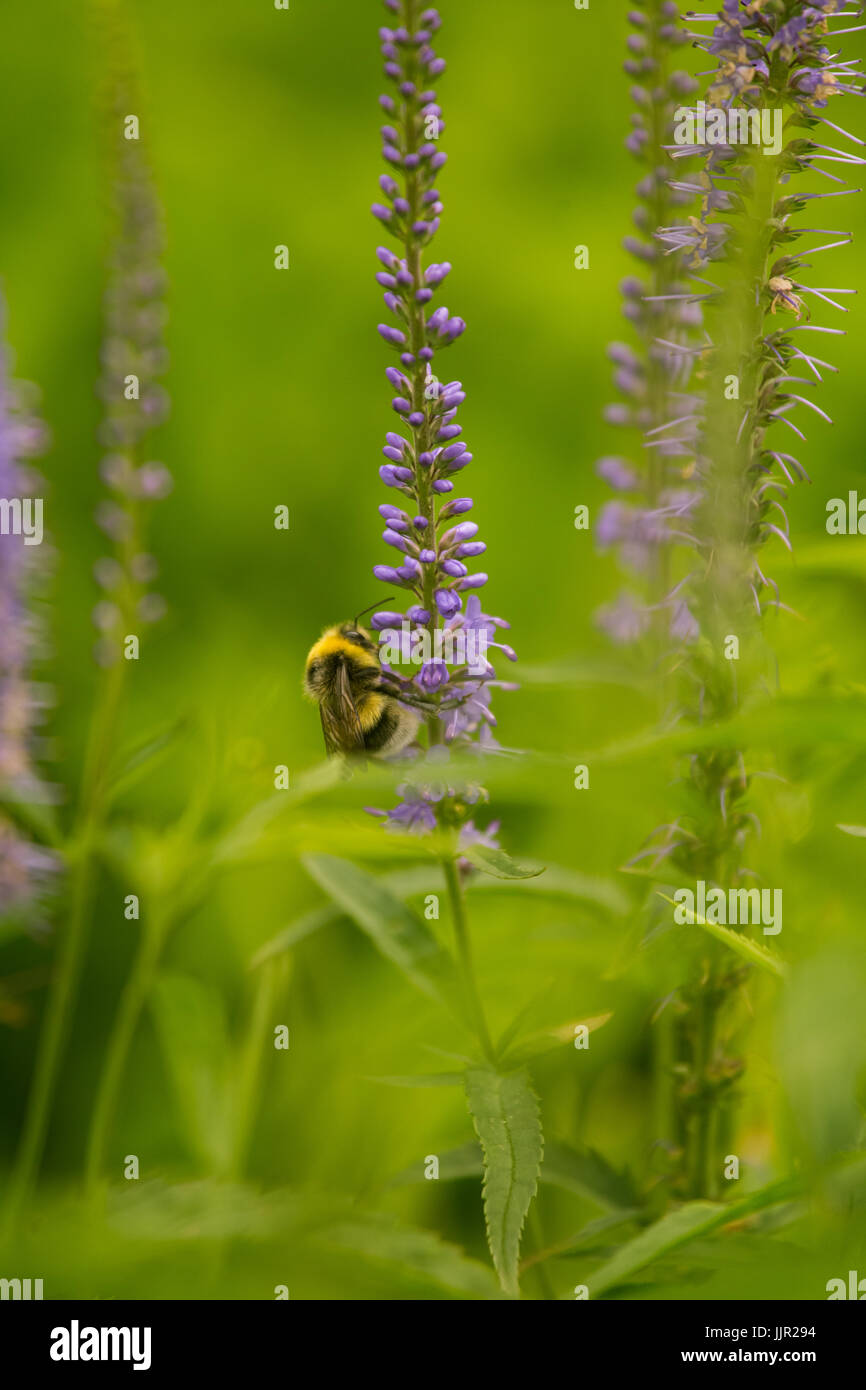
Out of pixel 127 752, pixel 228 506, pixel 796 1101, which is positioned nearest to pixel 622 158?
pixel 228 506

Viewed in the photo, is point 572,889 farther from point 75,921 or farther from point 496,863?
point 75,921

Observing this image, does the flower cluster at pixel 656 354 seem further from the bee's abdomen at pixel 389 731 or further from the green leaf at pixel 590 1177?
the green leaf at pixel 590 1177

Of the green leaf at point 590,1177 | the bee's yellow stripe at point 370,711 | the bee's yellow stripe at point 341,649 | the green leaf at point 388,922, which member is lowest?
the green leaf at point 590,1177

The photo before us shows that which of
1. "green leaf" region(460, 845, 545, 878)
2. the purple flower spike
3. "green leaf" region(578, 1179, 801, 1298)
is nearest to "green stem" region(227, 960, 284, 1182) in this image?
the purple flower spike

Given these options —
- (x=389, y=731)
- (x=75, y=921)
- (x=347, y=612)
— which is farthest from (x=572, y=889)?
(x=347, y=612)

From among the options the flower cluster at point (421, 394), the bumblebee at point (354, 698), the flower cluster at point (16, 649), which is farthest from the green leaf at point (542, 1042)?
the flower cluster at point (16, 649)

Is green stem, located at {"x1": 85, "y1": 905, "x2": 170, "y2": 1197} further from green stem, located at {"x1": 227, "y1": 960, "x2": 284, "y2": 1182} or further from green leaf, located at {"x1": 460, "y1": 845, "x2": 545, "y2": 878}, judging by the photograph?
green leaf, located at {"x1": 460, "y1": 845, "x2": 545, "y2": 878}
